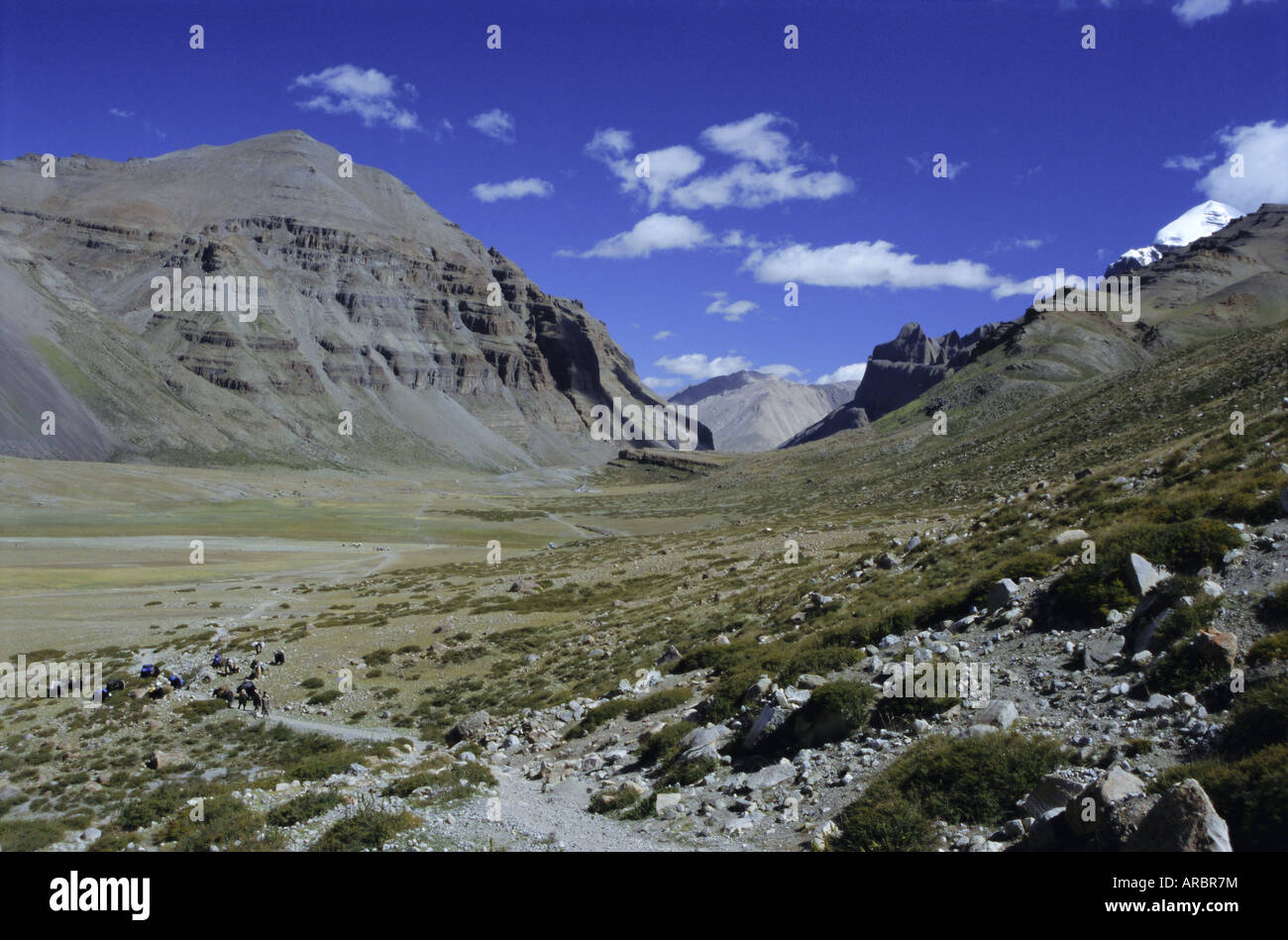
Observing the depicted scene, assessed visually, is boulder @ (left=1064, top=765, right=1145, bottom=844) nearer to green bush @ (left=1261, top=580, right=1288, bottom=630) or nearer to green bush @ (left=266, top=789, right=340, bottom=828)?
green bush @ (left=1261, top=580, right=1288, bottom=630)

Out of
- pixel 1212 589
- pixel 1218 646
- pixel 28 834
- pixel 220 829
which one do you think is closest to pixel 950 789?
pixel 1218 646

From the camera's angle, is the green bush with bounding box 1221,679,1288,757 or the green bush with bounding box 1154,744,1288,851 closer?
the green bush with bounding box 1154,744,1288,851

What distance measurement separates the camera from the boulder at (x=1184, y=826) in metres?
6.89

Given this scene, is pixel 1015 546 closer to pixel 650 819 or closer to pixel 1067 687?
pixel 1067 687

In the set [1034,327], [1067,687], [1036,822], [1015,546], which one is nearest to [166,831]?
[1036,822]

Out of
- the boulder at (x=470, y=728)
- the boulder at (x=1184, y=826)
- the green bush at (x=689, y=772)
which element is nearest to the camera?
the boulder at (x=1184, y=826)

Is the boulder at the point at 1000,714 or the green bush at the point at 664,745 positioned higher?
the boulder at the point at 1000,714

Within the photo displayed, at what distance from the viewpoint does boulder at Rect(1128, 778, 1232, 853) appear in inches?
271

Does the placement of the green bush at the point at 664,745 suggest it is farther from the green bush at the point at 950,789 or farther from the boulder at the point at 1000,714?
the boulder at the point at 1000,714

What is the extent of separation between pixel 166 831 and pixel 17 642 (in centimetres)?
3002

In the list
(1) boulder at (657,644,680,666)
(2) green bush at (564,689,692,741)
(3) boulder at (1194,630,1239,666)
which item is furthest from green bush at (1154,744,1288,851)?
(1) boulder at (657,644,680,666)

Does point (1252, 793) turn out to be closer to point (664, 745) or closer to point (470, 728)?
point (664, 745)

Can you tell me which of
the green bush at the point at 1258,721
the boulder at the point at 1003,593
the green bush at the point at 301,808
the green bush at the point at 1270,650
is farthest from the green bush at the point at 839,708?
the green bush at the point at 301,808

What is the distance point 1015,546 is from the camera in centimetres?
1906
